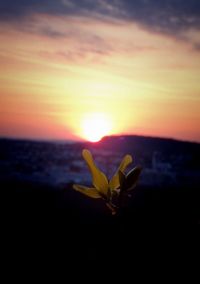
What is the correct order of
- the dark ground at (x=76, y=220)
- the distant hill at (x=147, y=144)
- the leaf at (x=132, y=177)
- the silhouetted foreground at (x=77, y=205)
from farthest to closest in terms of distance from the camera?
the distant hill at (x=147, y=144), the silhouetted foreground at (x=77, y=205), the dark ground at (x=76, y=220), the leaf at (x=132, y=177)

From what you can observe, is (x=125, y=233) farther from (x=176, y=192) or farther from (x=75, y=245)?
(x=176, y=192)

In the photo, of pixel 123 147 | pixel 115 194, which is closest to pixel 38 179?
pixel 115 194

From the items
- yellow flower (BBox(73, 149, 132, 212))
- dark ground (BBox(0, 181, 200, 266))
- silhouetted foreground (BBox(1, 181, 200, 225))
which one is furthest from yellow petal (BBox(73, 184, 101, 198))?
silhouetted foreground (BBox(1, 181, 200, 225))

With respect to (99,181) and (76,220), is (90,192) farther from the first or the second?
(76,220)

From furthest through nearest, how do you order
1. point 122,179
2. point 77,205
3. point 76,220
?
point 77,205, point 76,220, point 122,179

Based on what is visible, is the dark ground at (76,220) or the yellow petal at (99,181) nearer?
the yellow petal at (99,181)

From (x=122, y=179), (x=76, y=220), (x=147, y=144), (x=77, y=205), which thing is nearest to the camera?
(x=122, y=179)

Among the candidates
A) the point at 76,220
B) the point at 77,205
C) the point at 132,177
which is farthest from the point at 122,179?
the point at 77,205

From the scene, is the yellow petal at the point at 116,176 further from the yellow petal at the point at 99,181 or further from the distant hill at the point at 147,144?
the distant hill at the point at 147,144

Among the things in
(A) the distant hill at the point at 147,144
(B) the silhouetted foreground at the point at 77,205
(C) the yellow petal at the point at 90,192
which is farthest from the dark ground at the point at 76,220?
(A) the distant hill at the point at 147,144

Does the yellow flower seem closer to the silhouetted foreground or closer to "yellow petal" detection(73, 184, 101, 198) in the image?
"yellow petal" detection(73, 184, 101, 198)

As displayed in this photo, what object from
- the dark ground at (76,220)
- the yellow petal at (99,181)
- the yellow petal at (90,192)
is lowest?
the dark ground at (76,220)
